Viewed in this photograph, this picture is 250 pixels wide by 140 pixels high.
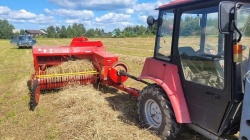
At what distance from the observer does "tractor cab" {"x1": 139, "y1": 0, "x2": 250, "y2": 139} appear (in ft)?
9.59

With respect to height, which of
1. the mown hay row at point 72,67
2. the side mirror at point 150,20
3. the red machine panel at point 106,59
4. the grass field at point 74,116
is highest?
the side mirror at point 150,20

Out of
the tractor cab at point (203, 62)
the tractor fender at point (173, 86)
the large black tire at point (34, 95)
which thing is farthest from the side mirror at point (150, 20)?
the large black tire at point (34, 95)

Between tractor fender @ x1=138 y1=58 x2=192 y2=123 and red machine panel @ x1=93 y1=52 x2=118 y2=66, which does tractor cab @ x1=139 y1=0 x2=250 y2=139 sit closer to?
tractor fender @ x1=138 y1=58 x2=192 y2=123

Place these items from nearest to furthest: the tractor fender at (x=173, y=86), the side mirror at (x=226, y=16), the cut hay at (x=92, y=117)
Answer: the side mirror at (x=226, y=16) < the tractor fender at (x=173, y=86) < the cut hay at (x=92, y=117)

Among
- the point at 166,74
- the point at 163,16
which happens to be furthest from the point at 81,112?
the point at 163,16

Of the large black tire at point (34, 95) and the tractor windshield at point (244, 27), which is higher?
the tractor windshield at point (244, 27)

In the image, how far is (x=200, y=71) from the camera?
11.6ft

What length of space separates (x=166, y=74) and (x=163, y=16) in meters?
0.91

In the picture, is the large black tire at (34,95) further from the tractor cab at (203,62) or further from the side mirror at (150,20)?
the side mirror at (150,20)

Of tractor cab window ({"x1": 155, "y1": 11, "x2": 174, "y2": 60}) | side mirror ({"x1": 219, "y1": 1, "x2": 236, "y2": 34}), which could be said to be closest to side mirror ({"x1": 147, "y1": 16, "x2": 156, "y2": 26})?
tractor cab window ({"x1": 155, "y1": 11, "x2": 174, "y2": 60})

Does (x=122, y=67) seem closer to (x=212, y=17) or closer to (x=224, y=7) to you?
(x=212, y=17)

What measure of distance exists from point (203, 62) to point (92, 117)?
2.46 m

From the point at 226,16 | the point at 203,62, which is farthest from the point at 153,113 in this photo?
the point at 226,16

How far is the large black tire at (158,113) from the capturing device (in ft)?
12.6
